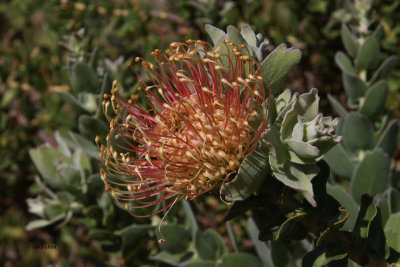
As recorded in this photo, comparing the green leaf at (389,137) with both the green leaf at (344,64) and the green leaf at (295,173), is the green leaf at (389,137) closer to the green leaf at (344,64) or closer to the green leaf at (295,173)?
the green leaf at (344,64)

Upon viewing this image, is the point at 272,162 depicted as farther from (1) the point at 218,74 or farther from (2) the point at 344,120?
(2) the point at 344,120

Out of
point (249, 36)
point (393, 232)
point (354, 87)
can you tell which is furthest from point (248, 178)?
point (354, 87)

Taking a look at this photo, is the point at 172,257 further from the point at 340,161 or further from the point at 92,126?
the point at 340,161

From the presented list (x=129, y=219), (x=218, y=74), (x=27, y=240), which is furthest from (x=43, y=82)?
(x=218, y=74)

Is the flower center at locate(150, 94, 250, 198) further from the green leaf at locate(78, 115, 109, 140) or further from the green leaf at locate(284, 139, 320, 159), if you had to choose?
the green leaf at locate(78, 115, 109, 140)

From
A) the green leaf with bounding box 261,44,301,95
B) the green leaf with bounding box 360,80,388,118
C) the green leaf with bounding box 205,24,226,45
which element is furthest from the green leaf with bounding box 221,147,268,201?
the green leaf with bounding box 360,80,388,118

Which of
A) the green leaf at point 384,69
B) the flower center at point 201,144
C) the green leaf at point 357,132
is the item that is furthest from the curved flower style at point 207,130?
the green leaf at point 384,69
